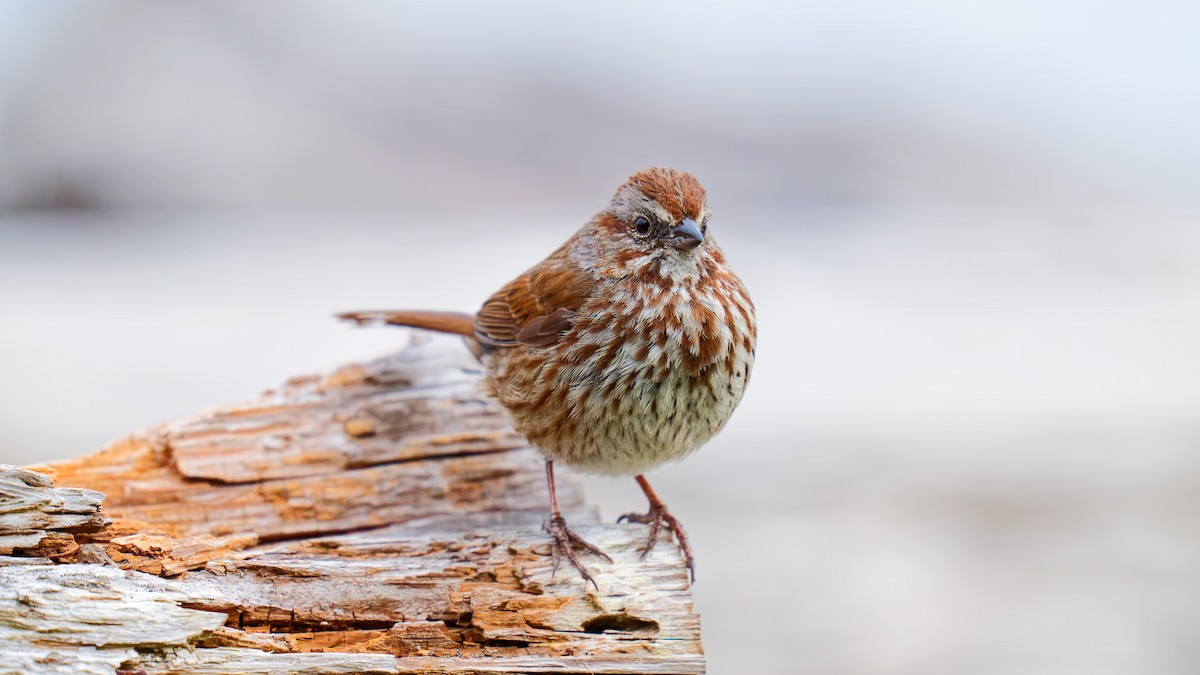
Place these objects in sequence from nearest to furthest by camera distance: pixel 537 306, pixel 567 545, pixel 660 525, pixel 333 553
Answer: pixel 333 553 → pixel 567 545 → pixel 660 525 → pixel 537 306

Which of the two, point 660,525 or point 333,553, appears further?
point 660,525

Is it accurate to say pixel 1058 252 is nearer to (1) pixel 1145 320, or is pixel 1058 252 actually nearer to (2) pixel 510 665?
(1) pixel 1145 320

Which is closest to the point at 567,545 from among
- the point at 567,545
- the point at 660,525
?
the point at 567,545

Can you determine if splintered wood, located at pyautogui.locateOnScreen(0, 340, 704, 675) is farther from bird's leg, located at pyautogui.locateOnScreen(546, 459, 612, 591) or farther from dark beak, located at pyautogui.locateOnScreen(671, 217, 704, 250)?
dark beak, located at pyautogui.locateOnScreen(671, 217, 704, 250)

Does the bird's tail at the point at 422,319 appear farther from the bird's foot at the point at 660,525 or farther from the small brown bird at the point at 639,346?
the bird's foot at the point at 660,525

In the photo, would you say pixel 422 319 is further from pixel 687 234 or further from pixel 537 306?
pixel 687 234
